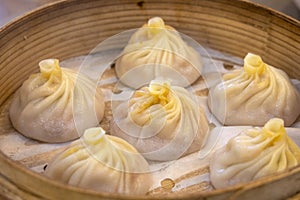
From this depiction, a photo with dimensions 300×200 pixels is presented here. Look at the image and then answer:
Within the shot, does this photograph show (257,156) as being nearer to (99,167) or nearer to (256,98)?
(256,98)

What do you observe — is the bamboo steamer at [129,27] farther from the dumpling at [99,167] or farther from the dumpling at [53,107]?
the dumpling at [99,167]

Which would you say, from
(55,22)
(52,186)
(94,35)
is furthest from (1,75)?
(52,186)

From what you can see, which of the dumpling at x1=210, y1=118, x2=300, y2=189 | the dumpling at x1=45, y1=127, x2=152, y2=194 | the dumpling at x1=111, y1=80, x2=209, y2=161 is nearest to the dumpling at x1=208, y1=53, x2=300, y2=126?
the dumpling at x1=111, y1=80, x2=209, y2=161

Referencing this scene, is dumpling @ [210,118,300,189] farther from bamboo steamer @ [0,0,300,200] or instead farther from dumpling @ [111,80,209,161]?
bamboo steamer @ [0,0,300,200]

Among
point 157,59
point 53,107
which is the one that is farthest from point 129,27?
point 53,107

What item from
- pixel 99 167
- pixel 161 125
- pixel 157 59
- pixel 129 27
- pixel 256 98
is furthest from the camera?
pixel 129 27

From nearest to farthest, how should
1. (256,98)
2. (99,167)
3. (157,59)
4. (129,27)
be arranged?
(99,167) < (256,98) < (157,59) < (129,27)

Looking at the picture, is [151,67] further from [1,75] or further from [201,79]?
[1,75]
